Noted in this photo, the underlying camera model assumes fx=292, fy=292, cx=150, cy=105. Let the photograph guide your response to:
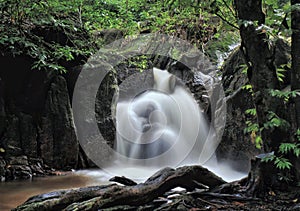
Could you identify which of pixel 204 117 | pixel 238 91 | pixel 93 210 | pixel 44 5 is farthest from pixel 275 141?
pixel 204 117

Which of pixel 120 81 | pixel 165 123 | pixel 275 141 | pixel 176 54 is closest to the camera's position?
pixel 275 141

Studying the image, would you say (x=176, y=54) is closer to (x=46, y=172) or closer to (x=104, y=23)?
(x=104, y=23)

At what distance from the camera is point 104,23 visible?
8016 mm

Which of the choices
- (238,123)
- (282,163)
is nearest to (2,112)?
(238,123)

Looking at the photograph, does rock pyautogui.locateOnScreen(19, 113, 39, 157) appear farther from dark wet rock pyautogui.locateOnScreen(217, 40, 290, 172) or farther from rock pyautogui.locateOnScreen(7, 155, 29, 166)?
dark wet rock pyautogui.locateOnScreen(217, 40, 290, 172)

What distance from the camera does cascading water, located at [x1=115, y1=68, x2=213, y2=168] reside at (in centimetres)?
702

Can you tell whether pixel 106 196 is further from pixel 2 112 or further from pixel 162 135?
pixel 162 135

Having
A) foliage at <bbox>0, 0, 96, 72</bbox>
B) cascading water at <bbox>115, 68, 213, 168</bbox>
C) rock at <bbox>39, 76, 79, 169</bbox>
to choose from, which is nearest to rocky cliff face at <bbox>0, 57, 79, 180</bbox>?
rock at <bbox>39, 76, 79, 169</bbox>

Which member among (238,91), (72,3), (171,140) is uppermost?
(72,3)

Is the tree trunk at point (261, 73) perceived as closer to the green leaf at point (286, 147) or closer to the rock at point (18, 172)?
the green leaf at point (286, 147)

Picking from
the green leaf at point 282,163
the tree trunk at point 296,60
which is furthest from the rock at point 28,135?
the tree trunk at point 296,60

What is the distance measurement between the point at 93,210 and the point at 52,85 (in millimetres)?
4317

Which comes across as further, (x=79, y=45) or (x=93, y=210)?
(x=79, y=45)

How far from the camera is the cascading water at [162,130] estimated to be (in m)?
7.02
